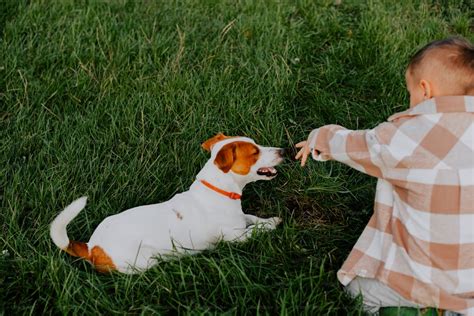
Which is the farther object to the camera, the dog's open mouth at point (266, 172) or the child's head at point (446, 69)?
the dog's open mouth at point (266, 172)

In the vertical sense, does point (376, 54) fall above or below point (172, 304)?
above

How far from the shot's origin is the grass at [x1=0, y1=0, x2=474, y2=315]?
2.59m

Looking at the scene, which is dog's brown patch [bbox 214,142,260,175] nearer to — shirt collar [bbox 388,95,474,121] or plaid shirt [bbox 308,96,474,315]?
plaid shirt [bbox 308,96,474,315]

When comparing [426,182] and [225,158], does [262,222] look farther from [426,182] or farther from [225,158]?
[426,182]

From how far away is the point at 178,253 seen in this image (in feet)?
9.04

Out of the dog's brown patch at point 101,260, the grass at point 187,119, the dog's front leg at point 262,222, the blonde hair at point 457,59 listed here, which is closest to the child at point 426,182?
the blonde hair at point 457,59

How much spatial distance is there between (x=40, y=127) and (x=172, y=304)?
1.79 meters

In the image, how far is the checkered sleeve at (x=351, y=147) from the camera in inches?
89.6

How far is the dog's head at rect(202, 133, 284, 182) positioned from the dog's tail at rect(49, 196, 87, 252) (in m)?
0.70

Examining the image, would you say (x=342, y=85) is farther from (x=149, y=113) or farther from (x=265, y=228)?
(x=265, y=228)

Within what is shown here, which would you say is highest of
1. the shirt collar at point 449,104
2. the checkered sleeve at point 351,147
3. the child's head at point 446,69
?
the child's head at point 446,69

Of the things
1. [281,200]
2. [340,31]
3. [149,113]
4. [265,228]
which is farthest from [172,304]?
[340,31]

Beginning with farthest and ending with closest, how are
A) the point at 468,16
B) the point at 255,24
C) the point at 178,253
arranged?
the point at 468,16
the point at 255,24
the point at 178,253

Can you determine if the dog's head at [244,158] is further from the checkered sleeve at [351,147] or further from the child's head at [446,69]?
the child's head at [446,69]
